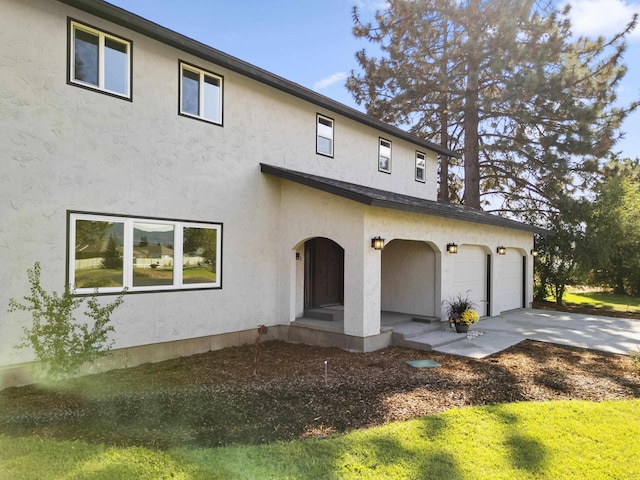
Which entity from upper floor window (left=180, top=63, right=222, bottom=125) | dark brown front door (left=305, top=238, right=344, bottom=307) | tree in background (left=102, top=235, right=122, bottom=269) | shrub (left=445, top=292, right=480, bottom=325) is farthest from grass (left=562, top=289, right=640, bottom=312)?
tree in background (left=102, top=235, right=122, bottom=269)

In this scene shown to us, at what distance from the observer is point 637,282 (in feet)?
71.8

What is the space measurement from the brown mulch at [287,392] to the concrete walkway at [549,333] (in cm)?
69

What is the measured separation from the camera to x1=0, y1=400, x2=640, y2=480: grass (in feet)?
12.0

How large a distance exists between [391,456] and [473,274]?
10.0 metres

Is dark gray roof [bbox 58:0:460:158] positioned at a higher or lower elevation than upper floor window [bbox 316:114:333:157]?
higher

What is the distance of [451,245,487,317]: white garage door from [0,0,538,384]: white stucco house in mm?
140

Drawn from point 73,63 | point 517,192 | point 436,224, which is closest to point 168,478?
point 73,63

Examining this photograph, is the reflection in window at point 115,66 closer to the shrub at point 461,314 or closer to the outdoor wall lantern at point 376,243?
the outdoor wall lantern at point 376,243

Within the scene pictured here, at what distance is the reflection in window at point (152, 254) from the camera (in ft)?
24.8

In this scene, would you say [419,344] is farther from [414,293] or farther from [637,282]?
[637,282]

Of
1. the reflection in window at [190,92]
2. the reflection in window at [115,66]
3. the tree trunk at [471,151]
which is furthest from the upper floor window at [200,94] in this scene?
the tree trunk at [471,151]

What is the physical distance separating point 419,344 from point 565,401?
3668mm

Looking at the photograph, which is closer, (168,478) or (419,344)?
(168,478)

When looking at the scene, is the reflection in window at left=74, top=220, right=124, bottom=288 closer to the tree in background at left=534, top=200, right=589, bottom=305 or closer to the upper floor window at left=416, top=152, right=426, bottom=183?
the upper floor window at left=416, top=152, right=426, bottom=183
